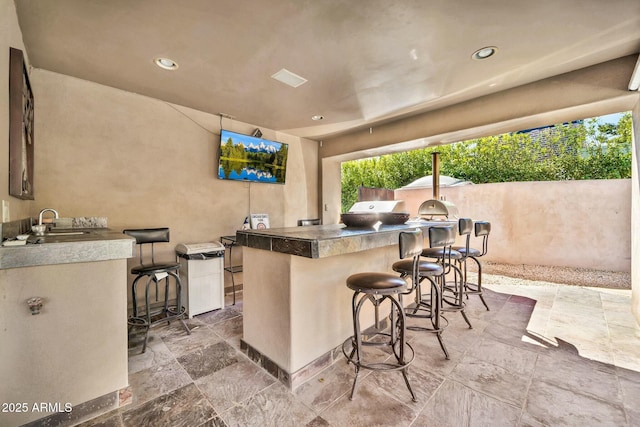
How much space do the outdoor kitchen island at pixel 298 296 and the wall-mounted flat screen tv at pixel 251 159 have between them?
2.09 m

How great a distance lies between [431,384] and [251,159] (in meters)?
3.60

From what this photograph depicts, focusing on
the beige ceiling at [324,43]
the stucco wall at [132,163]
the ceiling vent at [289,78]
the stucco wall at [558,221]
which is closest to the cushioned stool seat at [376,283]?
the beige ceiling at [324,43]

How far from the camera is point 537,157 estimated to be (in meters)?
6.34

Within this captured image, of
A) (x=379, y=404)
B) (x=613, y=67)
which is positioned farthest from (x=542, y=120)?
(x=379, y=404)

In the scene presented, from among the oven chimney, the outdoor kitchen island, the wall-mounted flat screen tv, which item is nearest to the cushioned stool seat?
the outdoor kitchen island

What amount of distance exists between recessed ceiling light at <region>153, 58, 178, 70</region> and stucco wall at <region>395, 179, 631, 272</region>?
6.16 meters

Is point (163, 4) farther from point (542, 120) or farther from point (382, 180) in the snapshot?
point (382, 180)

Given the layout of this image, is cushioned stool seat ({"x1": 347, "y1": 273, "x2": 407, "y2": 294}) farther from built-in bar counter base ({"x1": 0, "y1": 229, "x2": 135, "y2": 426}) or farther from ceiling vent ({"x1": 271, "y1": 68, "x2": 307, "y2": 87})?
ceiling vent ({"x1": 271, "y1": 68, "x2": 307, "y2": 87})

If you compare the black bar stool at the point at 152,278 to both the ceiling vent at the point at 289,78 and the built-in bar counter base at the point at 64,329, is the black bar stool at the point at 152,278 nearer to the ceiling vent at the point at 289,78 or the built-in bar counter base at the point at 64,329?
the built-in bar counter base at the point at 64,329

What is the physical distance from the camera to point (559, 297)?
3.55 m

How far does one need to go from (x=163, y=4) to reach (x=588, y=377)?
3997 mm

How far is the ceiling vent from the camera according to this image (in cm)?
265

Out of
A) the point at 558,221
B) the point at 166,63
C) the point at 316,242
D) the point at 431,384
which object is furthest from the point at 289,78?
the point at 558,221

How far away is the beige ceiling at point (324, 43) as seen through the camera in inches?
70.8
